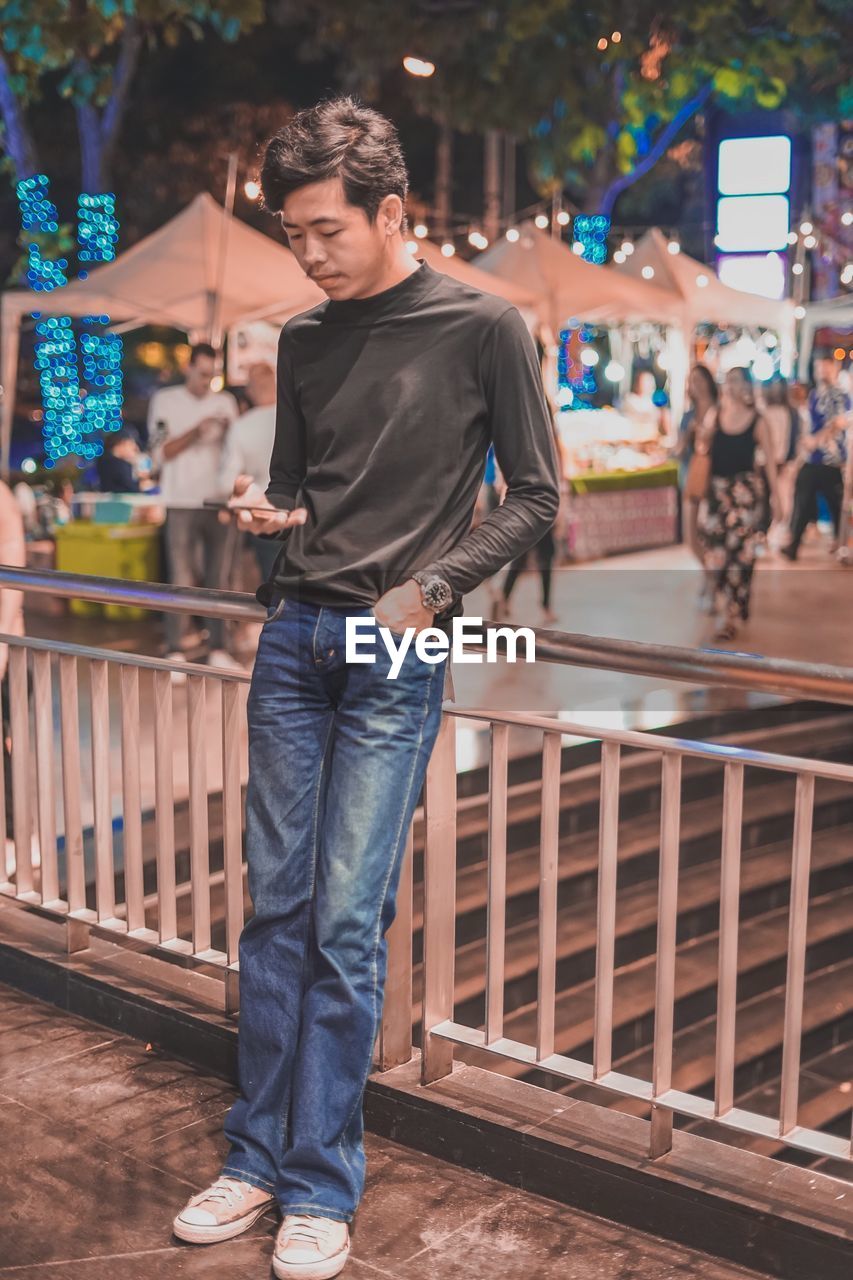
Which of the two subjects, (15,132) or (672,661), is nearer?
(672,661)

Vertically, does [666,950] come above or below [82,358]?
below

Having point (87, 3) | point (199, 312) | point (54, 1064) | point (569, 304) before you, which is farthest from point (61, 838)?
point (569, 304)

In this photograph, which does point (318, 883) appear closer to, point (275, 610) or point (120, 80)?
point (275, 610)

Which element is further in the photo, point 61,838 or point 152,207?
point 152,207

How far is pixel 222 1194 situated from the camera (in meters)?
2.69

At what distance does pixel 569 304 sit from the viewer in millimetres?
14789

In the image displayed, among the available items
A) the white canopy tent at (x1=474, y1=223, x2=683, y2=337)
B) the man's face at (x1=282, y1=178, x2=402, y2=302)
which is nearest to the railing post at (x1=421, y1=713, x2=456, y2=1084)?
the man's face at (x1=282, y1=178, x2=402, y2=302)

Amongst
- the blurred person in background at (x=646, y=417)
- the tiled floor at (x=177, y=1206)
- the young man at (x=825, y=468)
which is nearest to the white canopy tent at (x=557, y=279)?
the young man at (x=825, y=468)

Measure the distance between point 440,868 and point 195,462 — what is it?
6.15 m

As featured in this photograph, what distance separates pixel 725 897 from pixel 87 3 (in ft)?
27.3

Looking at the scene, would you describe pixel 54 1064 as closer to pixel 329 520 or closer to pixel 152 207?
pixel 329 520

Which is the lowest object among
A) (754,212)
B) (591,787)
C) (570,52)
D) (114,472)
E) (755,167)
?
(591,787)

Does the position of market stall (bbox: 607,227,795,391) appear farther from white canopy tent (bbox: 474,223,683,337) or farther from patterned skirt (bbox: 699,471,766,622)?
patterned skirt (bbox: 699,471,766,622)

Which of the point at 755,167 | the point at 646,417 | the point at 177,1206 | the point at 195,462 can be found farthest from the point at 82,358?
the point at 177,1206
